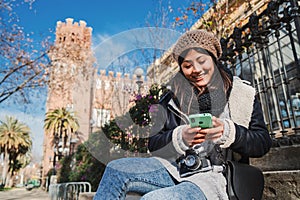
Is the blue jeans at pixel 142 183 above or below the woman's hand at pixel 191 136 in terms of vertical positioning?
below

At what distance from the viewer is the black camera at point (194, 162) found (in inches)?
41.8

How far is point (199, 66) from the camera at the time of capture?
1.27 meters

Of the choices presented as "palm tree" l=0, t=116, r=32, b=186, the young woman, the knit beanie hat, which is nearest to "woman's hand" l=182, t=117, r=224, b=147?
the young woman

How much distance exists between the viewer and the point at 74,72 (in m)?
8.88

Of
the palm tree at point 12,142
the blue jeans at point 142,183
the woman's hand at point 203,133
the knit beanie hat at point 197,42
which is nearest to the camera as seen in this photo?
the blue jeans at point 142,183

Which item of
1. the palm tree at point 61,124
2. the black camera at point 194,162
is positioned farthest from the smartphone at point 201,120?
the palm tree at point 61,124

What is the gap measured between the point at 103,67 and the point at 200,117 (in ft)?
3.14

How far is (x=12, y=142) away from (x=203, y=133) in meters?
36.3

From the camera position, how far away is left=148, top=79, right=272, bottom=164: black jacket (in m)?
1.06

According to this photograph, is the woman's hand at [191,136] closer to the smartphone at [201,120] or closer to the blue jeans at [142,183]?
the smartphone at [201,120]

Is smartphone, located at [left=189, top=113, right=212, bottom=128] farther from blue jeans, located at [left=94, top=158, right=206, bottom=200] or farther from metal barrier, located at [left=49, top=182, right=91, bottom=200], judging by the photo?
metal barrier, located at [left=49, top=182, right=91, bottom=200]

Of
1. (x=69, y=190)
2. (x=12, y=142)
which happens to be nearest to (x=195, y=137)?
(x=69, y=190)

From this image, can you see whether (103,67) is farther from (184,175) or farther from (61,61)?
(61,61)

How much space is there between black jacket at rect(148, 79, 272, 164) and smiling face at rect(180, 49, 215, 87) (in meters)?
0.16
